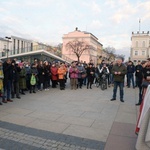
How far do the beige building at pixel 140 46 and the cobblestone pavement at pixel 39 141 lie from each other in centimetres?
10001

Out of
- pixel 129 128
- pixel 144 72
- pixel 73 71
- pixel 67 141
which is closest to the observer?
pixel 67 141

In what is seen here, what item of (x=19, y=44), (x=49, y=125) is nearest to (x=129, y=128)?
(x=49, y=125)

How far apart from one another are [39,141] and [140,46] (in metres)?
103

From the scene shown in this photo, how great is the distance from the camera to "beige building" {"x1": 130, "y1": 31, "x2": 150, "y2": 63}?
98938 mm

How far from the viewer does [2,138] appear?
448 cm

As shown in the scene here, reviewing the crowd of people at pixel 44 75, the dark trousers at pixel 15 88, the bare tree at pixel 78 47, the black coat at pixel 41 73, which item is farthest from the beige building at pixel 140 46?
the dark trousers at pixel 15 88

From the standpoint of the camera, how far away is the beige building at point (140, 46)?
98.9 m

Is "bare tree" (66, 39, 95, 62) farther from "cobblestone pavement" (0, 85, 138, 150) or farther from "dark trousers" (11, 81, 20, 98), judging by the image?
"cobblestone pavement" (0, 85, 138, 150)

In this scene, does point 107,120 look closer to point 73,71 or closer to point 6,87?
point 6,87

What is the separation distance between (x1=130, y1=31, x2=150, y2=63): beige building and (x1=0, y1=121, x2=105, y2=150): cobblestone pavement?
10001cm

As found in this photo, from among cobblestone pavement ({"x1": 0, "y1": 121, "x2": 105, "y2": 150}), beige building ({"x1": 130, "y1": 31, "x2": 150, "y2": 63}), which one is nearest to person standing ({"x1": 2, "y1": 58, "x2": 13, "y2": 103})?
cobblestone pavement ({"x1": 0, "y1": 121, "x2": 105, "y2": 150})

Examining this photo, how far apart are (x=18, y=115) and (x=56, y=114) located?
1257mm

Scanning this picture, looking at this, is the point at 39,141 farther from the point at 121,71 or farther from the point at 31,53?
the point at 31,53

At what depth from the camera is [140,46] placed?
100250 millimetres
